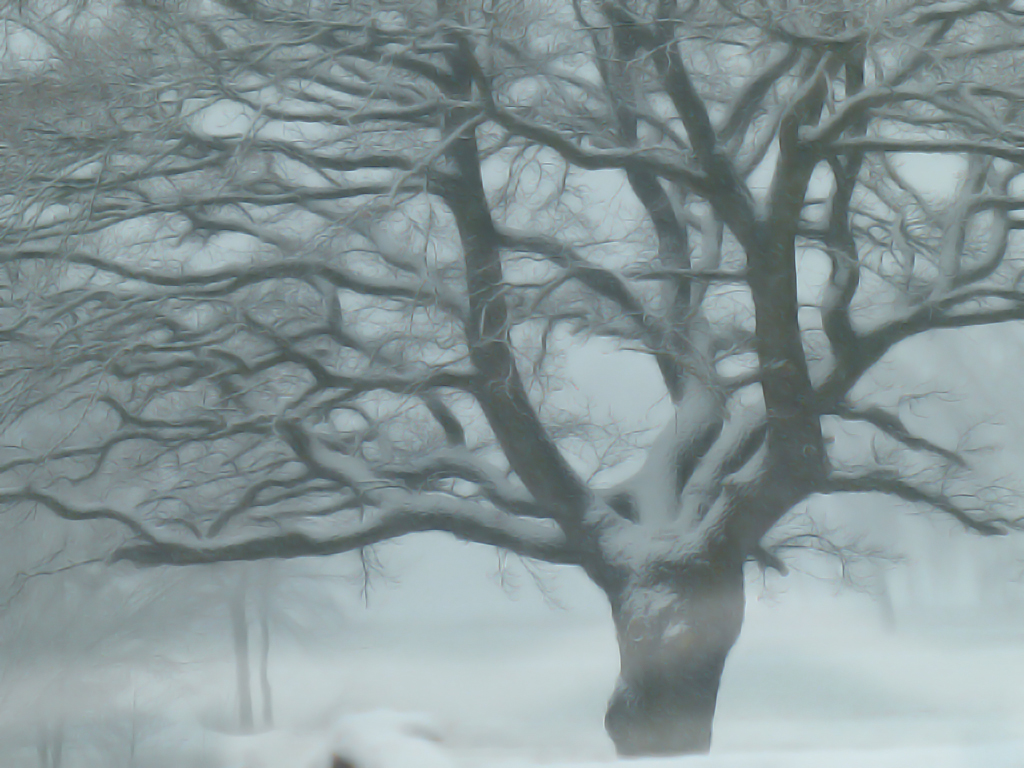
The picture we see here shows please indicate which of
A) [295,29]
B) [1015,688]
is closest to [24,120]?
[295,29]

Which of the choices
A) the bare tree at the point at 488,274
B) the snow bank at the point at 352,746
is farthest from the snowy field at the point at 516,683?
the bare tree at the point at 488,274

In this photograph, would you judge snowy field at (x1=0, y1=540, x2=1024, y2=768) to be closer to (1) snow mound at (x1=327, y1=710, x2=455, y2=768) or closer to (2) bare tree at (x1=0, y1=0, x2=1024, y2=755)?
(1) snow mound at (x1=327, y1=710, x2=455, y2=768)

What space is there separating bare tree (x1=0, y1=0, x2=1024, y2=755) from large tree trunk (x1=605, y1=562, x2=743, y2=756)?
14 mm

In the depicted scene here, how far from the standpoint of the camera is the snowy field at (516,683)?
331cm

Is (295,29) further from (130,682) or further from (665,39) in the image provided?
(130,682)

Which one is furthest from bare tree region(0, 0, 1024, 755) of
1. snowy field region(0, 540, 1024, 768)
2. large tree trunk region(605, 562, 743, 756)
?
snowy field region(0, 540, 1024, 768)

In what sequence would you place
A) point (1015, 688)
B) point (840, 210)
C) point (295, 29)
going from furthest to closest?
1. point (840, 210)
2. point (295, 29)
3. point (1015, 688)

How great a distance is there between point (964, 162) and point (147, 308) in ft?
9.92

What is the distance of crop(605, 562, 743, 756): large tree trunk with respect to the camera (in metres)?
3.46

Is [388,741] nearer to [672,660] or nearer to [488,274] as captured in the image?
[672,660]

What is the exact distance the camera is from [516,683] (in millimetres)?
3400

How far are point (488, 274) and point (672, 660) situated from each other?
4.91 feet

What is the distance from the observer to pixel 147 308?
12.3 feet

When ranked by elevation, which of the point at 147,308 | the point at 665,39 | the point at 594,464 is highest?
the point at 665,39
